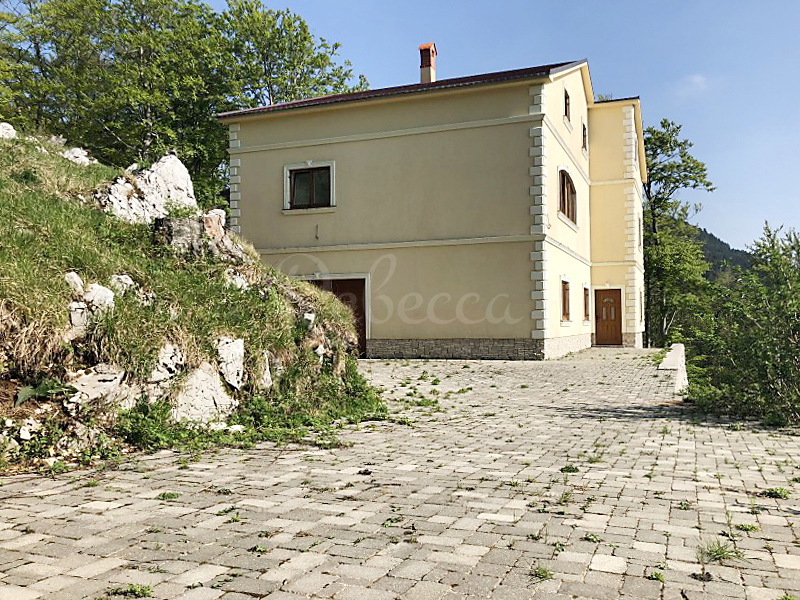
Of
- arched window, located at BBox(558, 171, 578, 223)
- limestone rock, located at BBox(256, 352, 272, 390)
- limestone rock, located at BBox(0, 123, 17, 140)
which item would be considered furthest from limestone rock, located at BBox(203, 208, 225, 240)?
arched window, located at BBox(558, 171, 578, 223)

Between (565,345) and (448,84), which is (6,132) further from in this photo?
(565,345)

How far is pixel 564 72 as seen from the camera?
2130 centimetres

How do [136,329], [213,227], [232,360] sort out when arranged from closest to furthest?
1. [136,329]
2. [232,360]
3. [213,227]

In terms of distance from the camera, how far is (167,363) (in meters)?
7.13

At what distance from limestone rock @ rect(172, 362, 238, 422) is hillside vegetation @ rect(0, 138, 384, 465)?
0.13 metres

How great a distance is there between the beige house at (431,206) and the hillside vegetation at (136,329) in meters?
9.26

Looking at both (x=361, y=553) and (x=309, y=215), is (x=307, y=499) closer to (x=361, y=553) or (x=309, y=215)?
(x=361, y=553)

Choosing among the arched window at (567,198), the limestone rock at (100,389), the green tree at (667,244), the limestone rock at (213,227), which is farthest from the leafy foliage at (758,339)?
the green tree at (667,244)

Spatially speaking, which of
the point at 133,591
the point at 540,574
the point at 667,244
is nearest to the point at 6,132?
the point at 133,591

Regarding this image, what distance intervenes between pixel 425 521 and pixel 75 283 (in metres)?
4.51

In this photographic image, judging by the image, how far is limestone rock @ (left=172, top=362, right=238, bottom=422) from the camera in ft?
23.5

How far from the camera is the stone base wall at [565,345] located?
63.1 ft

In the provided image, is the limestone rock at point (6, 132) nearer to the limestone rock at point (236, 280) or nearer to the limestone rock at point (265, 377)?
the limestone rock at point (236, 280)

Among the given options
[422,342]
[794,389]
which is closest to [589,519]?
[794,389]
